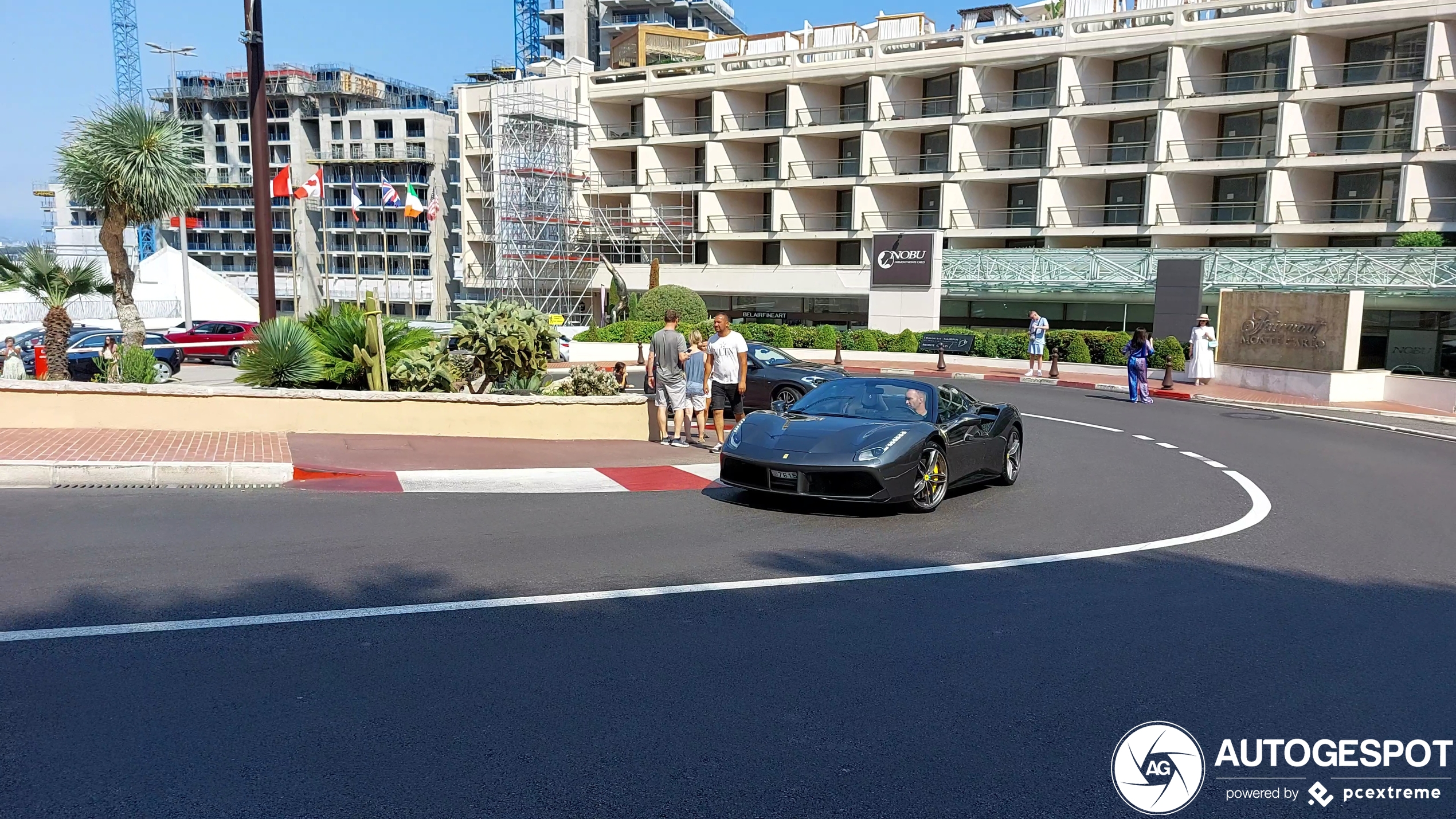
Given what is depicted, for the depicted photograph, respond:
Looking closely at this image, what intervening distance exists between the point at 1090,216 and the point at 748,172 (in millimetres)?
18387

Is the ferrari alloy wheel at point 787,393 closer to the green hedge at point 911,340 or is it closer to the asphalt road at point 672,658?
the asphalt road at point 672,658

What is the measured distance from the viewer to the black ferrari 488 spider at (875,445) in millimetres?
9344

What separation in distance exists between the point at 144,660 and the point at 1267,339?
27.0 meters

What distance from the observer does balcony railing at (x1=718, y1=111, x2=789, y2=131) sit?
179 ft

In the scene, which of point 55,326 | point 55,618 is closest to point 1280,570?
point 55,618

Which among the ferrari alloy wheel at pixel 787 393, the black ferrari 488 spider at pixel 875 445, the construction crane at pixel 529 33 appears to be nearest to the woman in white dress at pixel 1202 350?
the ferrari alloy wheel at pixel 787 393

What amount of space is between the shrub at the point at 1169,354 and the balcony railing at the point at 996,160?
774 inches

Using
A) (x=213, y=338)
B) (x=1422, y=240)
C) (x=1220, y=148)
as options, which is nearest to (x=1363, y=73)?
(x=1220, y=148)

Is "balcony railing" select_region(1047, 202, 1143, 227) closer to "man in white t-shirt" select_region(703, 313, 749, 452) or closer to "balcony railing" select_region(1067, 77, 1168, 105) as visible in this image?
"balcony railing" select_region(1067, 77, 1168, 105)

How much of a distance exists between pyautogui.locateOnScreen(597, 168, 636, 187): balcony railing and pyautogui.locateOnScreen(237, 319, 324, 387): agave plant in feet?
152

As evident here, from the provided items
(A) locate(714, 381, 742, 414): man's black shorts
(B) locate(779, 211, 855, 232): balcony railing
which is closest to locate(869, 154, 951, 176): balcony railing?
(B) locate(779, 211, 855, 232): balcony railing

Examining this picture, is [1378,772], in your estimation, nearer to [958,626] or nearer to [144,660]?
[958,626]

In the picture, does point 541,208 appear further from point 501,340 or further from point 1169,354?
point 501,340

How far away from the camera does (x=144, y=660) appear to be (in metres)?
5.33
